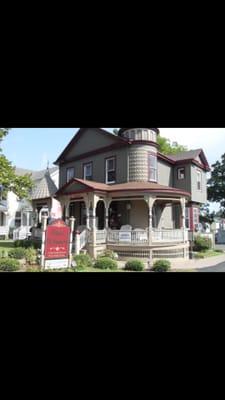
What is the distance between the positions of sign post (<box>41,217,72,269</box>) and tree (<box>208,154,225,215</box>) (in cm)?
1156

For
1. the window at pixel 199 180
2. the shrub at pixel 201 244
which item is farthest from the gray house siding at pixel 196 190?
the shrub at pixel 201 244

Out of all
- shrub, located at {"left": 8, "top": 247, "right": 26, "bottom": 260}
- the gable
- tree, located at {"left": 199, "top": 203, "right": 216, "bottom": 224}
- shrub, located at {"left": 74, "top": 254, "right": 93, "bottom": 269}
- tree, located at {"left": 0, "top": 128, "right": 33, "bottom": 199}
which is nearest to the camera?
shrub, located at {"left": 74, "top": 254, "right": 93, "bottom": 269}

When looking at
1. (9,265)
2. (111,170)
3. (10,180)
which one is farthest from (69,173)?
(9,265)

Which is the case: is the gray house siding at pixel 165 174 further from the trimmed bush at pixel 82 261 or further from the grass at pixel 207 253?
the trimmed bush at pixel 82 261

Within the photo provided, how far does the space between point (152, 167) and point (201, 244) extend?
3459 millimetres

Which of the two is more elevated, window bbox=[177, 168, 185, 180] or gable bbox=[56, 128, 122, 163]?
gable bbox=[56, 128, 122, 163]

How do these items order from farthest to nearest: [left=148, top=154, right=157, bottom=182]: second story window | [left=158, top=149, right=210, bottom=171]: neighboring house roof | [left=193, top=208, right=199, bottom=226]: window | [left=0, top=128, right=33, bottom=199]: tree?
[left=193, top=208, right=199, bottom=226]: window < [left=158, top=149, right=210, bottom=171]: neighboring house roof < [left=148, top=154, right=157, bottom=182]: second story window < [left=0, top=128, right=33, bottom=199]: tree

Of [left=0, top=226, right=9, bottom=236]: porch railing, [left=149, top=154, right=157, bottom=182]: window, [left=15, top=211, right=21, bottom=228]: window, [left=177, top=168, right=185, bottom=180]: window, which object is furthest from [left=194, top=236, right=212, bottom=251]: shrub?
[left=0, top=226, right=9, bottom=236]: porch railing

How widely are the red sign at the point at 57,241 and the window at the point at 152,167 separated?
4.68m

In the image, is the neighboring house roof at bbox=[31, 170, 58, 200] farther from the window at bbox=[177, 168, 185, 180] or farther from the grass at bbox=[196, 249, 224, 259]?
the grass at bbox=[196, 249, 224, 259]

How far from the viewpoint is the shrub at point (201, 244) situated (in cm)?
1142

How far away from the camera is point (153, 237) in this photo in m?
9.02

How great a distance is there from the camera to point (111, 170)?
35.7ft

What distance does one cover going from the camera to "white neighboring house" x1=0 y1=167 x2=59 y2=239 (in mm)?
11845
